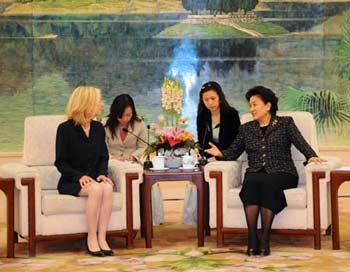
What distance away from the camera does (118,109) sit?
6.54 m

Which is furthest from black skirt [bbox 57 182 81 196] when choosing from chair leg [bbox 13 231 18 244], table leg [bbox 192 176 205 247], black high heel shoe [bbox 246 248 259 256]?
black high heel shoe [bbox 246 248 259 256]

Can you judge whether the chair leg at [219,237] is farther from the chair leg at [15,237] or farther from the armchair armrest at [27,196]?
the chair leg at [15,237]

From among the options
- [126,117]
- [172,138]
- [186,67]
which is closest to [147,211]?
[172,138]

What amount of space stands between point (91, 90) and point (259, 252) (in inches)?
63.8

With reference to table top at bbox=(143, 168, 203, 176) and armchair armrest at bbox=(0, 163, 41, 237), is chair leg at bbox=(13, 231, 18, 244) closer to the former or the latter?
armchair armrest at bbox=(0, 163, 41, 237)

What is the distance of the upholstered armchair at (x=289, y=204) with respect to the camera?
5.72 m

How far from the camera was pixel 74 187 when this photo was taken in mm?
5699

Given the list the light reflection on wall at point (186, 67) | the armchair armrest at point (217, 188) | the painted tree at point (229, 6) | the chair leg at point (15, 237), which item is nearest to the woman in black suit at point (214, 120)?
the armchair armrest at point (217, 188)

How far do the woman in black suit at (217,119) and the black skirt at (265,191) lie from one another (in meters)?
0.79

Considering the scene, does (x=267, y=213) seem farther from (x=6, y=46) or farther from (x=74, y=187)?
(x=6, y=46)

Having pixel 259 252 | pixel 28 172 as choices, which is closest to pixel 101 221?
pixel 28 172

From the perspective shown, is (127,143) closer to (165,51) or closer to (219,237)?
(219,237)

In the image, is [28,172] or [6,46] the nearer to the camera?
[28,172]

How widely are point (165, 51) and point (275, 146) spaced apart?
3.65m
